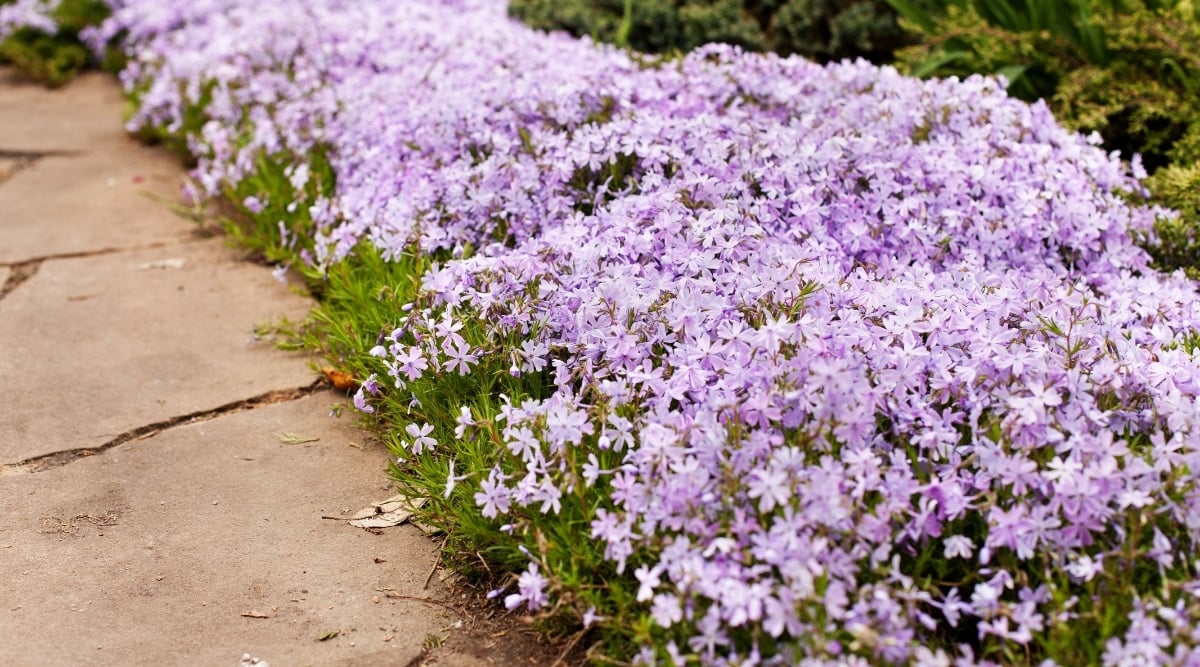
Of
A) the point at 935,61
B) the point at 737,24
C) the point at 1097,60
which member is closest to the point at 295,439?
the point at 935,61

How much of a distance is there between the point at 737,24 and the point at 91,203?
10.5 ft

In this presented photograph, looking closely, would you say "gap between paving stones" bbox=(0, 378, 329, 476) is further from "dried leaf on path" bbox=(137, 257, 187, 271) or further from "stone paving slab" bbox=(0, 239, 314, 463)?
"dried leaf on path" bbox=(137, 257, 187, 271)

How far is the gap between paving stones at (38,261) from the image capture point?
3.95 m

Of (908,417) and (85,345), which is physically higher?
(908,417)

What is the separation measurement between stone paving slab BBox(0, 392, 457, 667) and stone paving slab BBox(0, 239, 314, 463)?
7.8 inches

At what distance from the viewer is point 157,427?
3.04m

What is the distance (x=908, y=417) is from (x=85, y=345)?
2.65 meters

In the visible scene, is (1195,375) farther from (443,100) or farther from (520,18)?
(520,18)

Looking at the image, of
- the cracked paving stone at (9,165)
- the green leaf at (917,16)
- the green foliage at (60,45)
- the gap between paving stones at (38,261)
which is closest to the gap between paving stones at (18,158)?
the cracked paving stone at (9,165)

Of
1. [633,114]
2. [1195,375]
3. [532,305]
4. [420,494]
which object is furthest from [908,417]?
[633,114]

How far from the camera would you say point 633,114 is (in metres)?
3.64

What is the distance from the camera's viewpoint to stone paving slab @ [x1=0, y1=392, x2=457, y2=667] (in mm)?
2209

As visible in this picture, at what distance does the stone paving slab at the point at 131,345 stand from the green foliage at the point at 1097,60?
2916mm

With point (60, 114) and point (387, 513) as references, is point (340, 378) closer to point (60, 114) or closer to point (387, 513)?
point (387, 513)
